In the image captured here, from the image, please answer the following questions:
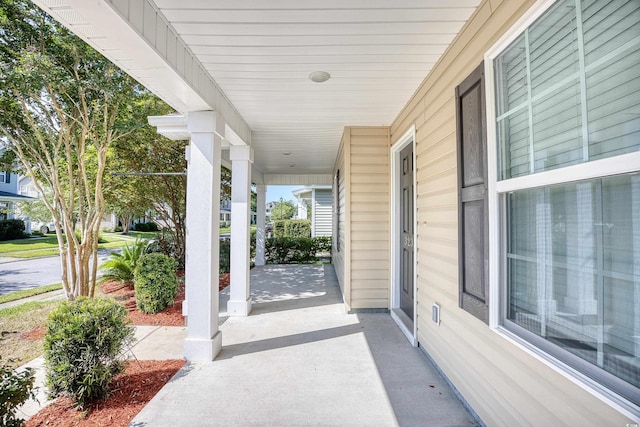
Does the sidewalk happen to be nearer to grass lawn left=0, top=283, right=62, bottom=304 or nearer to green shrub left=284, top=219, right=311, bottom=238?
grass lawn left=0, top=283, right=62, bottom=304

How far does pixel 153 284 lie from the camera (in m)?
4.11

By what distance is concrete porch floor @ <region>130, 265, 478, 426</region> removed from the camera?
196cm

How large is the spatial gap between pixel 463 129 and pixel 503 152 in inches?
17.5

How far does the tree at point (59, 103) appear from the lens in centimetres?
304

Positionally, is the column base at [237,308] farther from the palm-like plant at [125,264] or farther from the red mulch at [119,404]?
the palm-like plant at [125,264]

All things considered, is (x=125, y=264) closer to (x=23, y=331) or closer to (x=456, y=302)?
(x=23, y=331)

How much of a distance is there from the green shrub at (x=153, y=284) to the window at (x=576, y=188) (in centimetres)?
409

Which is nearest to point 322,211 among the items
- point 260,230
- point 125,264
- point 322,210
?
point 322,210

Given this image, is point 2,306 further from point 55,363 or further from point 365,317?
point 365,317

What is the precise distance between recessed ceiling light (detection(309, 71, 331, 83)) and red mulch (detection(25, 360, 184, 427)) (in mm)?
2822

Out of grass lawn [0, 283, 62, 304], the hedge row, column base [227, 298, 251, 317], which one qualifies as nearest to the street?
grass lawn [0, 283, 62, 304]

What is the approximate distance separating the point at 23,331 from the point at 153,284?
144 centimetres

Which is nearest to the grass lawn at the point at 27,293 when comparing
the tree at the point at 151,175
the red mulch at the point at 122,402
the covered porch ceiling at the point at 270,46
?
the tree at the point at 151,175

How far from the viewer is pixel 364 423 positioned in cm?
190
